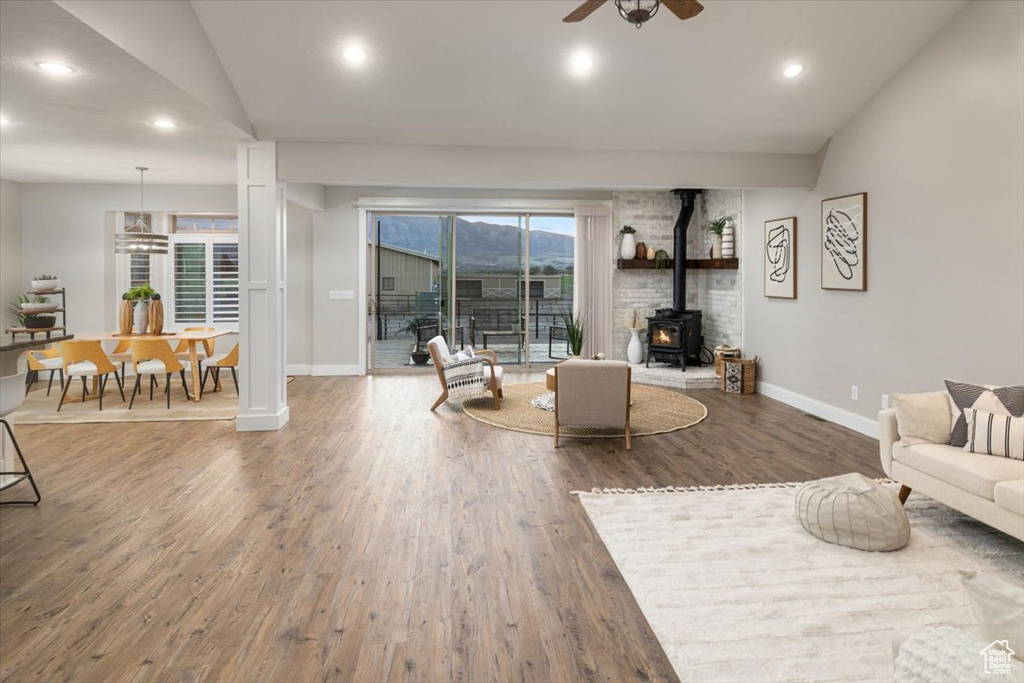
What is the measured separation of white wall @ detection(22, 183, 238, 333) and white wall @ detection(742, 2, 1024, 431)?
740 cm

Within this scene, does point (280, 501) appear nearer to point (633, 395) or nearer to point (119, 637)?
point (119, 637)

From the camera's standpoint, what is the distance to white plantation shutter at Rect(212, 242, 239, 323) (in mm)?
8336

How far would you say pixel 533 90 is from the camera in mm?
4824

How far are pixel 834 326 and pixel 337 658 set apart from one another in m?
5.16

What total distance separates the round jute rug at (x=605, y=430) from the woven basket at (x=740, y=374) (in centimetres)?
64

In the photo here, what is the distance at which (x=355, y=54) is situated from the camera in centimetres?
436

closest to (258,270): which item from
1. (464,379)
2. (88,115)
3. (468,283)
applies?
(88,115)

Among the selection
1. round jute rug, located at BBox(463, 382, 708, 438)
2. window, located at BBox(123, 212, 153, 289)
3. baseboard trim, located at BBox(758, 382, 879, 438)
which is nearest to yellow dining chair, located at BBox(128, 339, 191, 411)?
window, located at BBox(123, 212, 153, 289)

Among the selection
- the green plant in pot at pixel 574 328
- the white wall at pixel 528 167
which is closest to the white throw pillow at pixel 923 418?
the white wall at pixel 528 167

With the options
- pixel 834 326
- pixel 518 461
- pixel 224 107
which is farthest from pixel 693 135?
pixel 224 107

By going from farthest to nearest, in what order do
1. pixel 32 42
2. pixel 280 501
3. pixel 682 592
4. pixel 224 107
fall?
pixel 224 107 < pixel 280 501 < pixel 32 42 < pixel 682 592

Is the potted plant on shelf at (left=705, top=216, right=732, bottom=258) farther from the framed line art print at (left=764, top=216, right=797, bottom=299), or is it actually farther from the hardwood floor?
the hardwood floor

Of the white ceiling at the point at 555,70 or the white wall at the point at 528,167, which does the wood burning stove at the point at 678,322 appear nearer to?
the white wall at the point at 528,167

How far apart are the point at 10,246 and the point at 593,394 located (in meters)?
7.66
